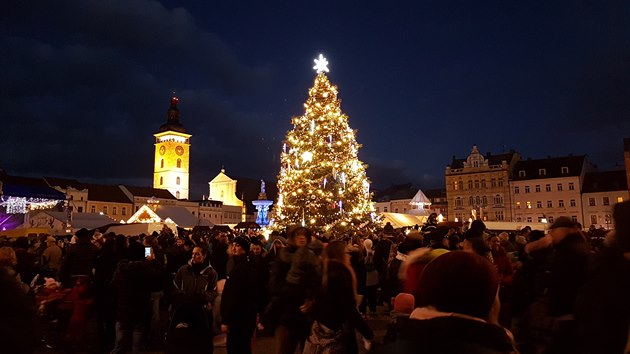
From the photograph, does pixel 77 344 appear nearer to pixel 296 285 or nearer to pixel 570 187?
pixel 296 285

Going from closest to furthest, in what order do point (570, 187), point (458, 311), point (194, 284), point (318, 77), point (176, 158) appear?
point (458, 311), point (194, 284), point (318, 77), point (570, 187), point (176, 158)

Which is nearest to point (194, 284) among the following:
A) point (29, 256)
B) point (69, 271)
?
point (69, 271)

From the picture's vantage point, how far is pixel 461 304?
185cm

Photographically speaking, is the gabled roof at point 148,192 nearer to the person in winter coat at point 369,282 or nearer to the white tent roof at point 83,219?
the white tent roof at point 83,219

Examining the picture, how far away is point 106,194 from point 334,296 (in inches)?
3386

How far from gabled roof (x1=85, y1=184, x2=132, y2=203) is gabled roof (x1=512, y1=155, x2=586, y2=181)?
6752 centimetres

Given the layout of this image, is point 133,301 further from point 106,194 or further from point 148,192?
point 148,192

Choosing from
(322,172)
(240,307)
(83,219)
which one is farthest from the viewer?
(83,219)

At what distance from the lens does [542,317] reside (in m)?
3.96

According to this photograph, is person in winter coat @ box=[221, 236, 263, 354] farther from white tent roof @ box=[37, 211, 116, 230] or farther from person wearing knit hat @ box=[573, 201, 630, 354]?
white tent roof @ box=[37, 211, 116, 230]

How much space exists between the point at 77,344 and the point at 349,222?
43.3ft

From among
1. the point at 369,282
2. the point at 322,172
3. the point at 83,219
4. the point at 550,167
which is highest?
the point at 550,167

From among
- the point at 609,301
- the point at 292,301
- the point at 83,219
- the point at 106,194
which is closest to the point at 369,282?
the point at 292,301

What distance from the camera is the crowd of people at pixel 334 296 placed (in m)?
1.88
